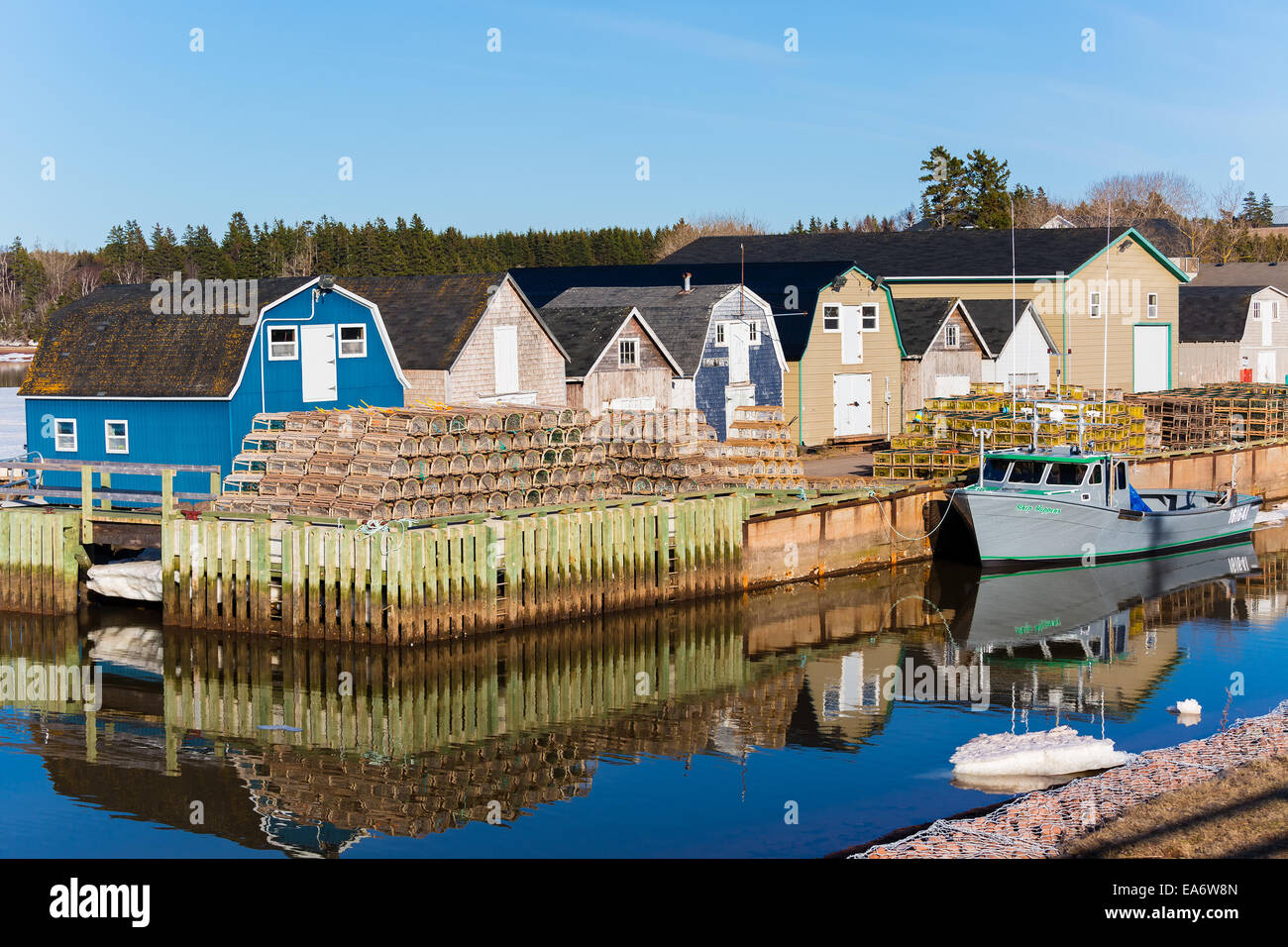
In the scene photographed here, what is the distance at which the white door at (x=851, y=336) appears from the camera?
50.0m

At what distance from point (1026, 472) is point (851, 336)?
50.8 feet

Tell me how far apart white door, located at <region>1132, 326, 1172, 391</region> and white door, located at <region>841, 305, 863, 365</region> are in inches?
650

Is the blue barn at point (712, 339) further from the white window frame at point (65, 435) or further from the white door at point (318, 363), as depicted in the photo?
the white window frame at point (65, 435)

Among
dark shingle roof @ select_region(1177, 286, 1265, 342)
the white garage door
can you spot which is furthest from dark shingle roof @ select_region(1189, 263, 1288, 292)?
the white garage door

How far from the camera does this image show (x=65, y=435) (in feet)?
115

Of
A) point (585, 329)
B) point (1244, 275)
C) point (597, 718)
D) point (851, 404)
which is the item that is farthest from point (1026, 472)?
point (1244, 275)

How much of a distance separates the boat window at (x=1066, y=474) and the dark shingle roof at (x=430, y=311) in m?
13.9

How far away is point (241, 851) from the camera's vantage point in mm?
17297

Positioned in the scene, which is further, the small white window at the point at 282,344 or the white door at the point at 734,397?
the white door at the point at 734,397

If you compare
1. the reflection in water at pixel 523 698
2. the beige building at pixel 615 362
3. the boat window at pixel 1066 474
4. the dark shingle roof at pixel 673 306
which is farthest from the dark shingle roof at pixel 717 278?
the reflection in water at pixel 523 698

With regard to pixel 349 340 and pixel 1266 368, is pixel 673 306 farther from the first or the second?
pixel 1266 368

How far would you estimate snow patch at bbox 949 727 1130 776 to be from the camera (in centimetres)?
1961
